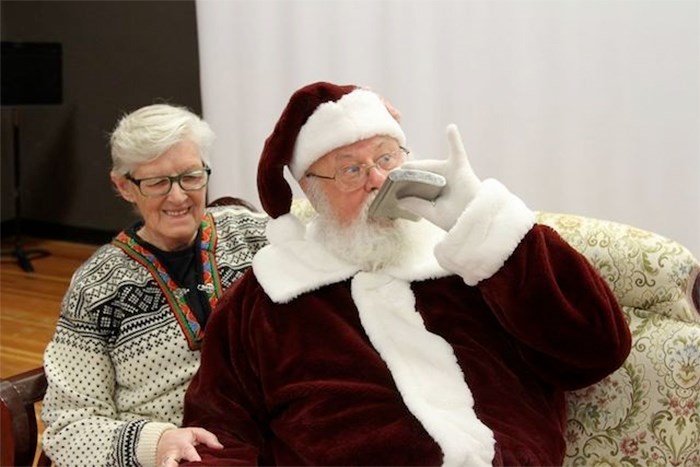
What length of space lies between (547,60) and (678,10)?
393mm

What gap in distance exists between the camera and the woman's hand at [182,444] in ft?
5.14

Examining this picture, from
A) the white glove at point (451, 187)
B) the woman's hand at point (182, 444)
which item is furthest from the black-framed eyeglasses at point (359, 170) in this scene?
the woman's hand at point (182, 444)

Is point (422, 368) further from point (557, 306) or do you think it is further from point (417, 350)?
point (557, 306)

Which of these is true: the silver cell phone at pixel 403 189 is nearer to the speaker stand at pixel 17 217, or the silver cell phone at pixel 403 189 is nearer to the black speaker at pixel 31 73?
the black speaker at pixel 31 73

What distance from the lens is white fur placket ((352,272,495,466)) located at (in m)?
1.44

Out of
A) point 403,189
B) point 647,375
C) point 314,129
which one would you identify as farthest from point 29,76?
point 647,375

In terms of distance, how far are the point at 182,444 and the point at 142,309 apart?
40cm

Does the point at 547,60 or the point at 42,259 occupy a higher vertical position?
the point at 547,60

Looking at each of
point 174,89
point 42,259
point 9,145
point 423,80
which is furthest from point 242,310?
point 9,145

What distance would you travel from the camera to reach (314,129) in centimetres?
169

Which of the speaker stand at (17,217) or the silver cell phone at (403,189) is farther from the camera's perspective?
the speaker stand at (17,217)

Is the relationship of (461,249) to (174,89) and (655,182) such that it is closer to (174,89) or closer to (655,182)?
(655,182)

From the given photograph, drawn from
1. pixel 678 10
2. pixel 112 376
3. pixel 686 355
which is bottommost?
pixel 112 376

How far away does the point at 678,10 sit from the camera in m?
2.29
